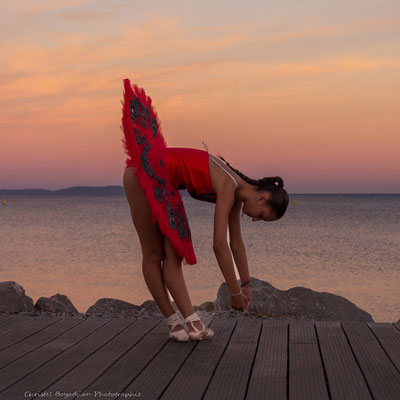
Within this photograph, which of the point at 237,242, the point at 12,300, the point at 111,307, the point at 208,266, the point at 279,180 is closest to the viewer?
the point at 279,180

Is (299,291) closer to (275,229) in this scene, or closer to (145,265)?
(145,265)

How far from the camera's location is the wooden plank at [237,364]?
3102mm

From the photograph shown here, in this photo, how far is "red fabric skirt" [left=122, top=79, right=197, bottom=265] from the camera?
3971 millimetres

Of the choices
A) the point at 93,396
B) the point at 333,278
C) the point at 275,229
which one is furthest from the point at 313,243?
the point at 93,396

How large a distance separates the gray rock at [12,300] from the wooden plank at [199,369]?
2.12m

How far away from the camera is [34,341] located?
13.6ft

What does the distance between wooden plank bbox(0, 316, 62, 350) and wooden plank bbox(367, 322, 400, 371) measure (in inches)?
91.5

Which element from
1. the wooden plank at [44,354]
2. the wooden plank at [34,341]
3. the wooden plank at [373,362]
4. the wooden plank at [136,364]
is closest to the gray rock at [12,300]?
the wooden plank at [34,341]

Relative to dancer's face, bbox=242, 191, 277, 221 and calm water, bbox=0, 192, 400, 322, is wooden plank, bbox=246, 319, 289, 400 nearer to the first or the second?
dancer's face, bbox=242, 191, 277, 221

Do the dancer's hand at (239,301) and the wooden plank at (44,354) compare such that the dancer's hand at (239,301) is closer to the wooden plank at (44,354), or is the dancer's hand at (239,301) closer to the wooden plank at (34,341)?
the wooden plank at (44,354)

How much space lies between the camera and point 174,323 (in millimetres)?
4137

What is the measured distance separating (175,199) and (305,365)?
134 centimetres

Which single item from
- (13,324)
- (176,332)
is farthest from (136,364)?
(13,324)

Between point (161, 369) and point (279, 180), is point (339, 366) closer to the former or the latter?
point (161, 369)
